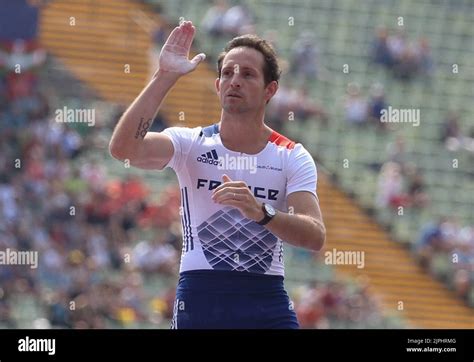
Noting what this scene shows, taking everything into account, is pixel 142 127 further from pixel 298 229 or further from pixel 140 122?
pixel 298 229

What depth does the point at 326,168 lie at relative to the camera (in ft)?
36.9

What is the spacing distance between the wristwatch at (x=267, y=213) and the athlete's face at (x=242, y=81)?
531mm

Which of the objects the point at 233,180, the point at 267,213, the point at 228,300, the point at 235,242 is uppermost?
the point at 233,180

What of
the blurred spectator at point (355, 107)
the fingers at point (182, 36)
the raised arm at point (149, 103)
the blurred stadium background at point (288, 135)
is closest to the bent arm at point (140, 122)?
the raised arm at point (149, 103)

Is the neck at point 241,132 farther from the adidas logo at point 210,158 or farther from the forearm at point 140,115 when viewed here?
the forearm at point 140,115

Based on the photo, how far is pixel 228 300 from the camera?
4.86 m

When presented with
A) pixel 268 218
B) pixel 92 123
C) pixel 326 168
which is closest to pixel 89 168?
pixel 92 123

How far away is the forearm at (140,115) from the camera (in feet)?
15.3

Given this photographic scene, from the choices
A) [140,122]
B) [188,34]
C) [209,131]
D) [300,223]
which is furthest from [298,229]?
[188,34]

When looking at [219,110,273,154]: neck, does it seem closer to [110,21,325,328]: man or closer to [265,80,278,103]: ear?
[110,21,325,328]: man

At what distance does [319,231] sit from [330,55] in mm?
7004

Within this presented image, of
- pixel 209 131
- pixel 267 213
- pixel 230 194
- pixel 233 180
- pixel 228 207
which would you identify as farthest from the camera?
pixel 209 131

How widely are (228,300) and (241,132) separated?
27.7 inches
